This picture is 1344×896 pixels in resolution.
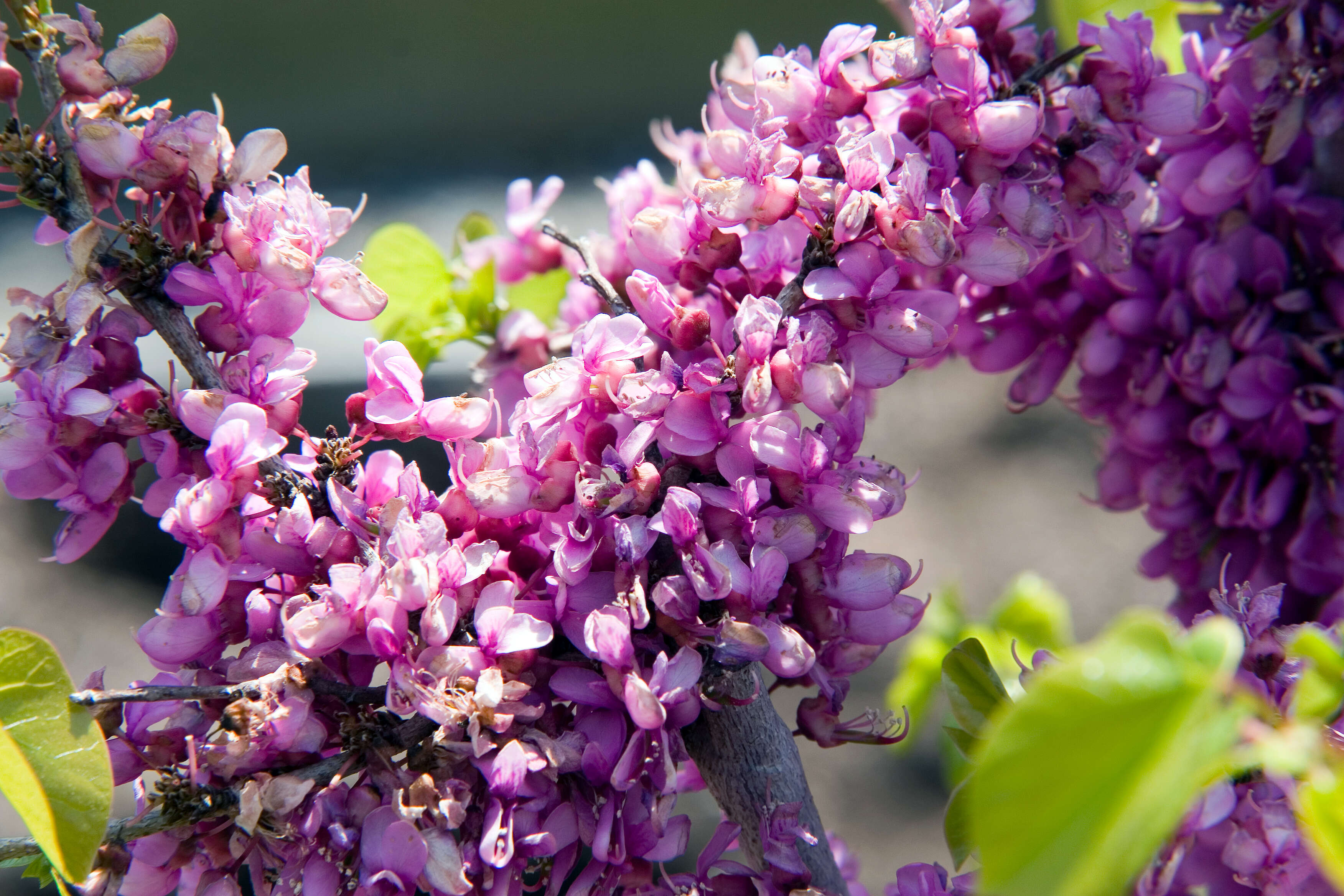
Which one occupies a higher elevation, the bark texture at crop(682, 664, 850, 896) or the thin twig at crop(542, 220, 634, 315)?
the thin twig at crop(542, 220, 634, 315)

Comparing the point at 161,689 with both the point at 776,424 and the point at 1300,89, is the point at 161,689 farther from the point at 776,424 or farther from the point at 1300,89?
the point at 1300,89

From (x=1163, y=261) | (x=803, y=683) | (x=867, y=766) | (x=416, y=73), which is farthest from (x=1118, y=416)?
(x=416, y=73)

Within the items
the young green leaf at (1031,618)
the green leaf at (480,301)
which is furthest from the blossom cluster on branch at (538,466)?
the young green leaf at (1031,618)

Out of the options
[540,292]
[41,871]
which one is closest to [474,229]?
[540,292]

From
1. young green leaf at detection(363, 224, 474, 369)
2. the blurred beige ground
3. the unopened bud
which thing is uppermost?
the unopened bud

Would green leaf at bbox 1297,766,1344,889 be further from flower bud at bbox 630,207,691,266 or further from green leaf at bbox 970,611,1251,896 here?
flower bud at bbox 630,207,691,266

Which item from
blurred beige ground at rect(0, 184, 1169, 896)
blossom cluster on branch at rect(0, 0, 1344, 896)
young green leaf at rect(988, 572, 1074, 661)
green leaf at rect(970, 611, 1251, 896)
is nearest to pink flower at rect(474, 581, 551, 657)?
blossom cluster on branch at rect(0, 0, 1344, 896)

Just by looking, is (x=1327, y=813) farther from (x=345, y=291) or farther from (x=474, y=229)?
(x=474, y=229)
